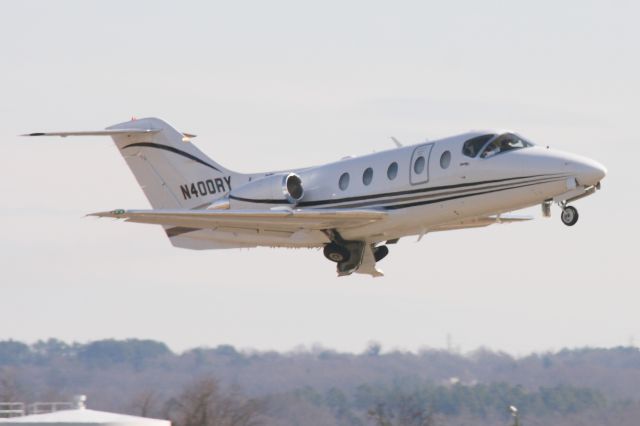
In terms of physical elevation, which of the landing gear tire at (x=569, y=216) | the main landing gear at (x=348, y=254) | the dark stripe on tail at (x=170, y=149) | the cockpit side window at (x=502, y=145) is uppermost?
the dark stripe on tail at (x=170, y=149)

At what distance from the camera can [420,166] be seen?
32781 millimetres

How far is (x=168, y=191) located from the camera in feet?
123

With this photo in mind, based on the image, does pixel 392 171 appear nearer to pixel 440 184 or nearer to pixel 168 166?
pixel 440 184

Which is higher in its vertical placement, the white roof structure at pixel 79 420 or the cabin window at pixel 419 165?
the cabin window at pixel 419 165

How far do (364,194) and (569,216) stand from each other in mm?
4242

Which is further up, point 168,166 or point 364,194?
point 168,166

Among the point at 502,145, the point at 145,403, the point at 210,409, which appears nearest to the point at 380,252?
the point at 502,145

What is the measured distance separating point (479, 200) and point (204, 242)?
6.83 meters

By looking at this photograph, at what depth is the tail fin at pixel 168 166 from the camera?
122ft

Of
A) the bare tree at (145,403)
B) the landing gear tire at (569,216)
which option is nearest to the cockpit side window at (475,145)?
the landing gear tire at (569,216)

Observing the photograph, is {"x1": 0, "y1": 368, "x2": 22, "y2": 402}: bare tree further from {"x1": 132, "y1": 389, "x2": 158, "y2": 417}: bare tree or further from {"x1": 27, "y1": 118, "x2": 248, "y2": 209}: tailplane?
{"x1": 27, "y1": 118, "x2": 248, "y2": 209}: tailplane

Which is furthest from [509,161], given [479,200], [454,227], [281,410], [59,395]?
[59,395]

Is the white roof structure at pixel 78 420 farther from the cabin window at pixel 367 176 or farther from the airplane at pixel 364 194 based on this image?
the cabin window at pixel 367 176

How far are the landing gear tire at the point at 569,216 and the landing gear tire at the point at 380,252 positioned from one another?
496 centimetres
